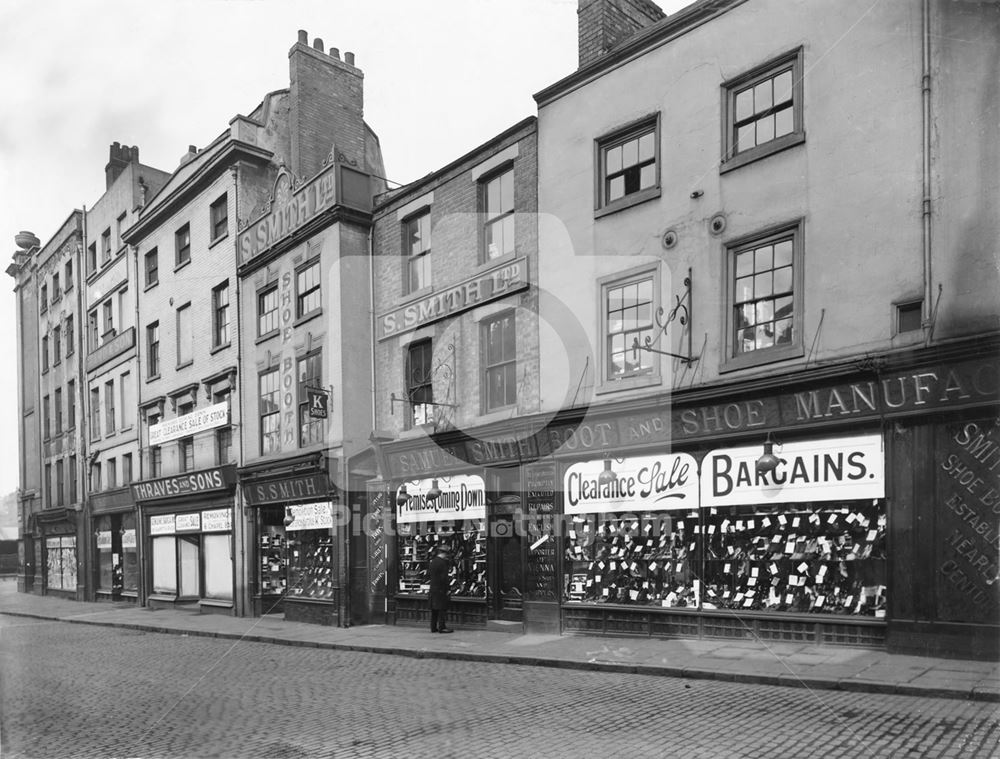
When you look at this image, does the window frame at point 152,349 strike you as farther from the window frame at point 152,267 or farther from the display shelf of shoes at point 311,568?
the display shelf of shoes at point 311,568

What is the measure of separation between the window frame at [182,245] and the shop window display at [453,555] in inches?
504

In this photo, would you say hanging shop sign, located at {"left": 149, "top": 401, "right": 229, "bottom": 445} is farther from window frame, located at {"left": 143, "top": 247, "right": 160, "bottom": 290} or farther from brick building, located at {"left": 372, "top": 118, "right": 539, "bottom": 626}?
brick building, located at {"left": 372, "top": 118, "right": 539, "bottom": 626}

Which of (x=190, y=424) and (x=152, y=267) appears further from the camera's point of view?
(x=152, y=267)

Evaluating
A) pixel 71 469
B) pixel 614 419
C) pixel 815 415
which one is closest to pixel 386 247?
pixel 614 419

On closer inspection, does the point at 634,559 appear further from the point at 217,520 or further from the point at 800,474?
the point at 217,520

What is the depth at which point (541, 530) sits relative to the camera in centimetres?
1552

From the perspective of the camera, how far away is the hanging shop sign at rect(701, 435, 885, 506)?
11.3 metres

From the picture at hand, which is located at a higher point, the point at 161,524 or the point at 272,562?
the point at 161,524

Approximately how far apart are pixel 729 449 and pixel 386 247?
9857 millimetres

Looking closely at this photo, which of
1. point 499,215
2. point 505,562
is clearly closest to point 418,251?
point 499,215

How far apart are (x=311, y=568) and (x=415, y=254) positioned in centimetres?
784

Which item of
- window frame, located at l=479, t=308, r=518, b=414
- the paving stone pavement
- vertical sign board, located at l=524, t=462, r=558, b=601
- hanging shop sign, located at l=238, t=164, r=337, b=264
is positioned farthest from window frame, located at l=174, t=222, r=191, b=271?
vertical sign board, located at l=524, t=462, r=558, b=601

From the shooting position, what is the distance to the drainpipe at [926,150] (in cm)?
1070

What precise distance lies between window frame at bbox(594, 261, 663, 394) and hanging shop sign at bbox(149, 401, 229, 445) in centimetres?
1308
